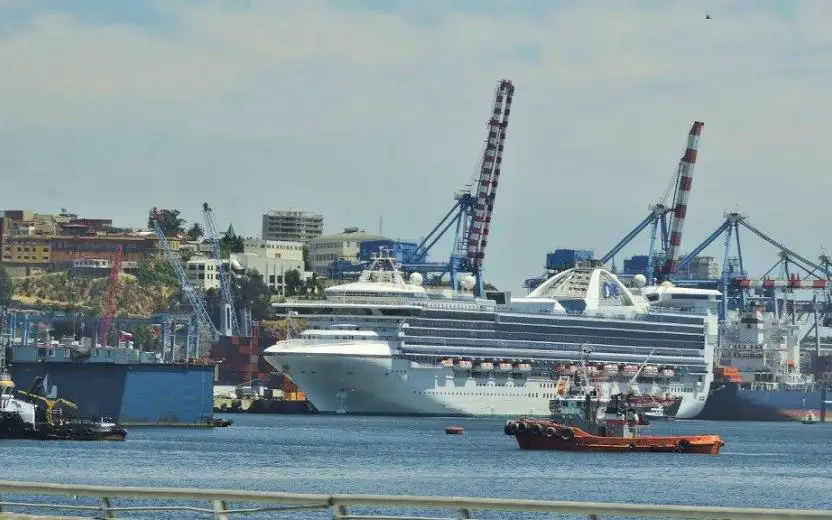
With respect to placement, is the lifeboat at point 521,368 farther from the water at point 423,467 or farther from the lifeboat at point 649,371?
the water at point 423,467

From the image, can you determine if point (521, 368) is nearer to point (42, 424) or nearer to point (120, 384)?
point (120, 384)

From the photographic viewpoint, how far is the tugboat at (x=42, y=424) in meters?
96.6

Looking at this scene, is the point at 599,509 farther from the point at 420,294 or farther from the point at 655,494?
the point at 420,294

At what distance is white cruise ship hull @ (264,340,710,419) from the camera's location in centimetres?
16125

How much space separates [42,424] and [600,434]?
28084mm

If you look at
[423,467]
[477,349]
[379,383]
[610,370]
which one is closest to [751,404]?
[610,370]

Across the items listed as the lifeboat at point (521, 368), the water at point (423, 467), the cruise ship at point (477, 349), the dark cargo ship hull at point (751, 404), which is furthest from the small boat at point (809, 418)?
the water at point (423, 467)

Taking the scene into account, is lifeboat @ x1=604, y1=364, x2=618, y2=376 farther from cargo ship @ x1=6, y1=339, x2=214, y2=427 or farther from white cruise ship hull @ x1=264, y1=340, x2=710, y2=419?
cargo ship @ x1=6, y1=339, x2=214, y2=427

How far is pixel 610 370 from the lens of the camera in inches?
7003

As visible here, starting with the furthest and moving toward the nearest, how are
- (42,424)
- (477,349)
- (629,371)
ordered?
1. (629,371)
2. (477,349)
3. (42,424)

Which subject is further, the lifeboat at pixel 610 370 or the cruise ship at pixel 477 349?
the lifeboat at pixel 610 370

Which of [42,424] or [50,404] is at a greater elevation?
[50,404]

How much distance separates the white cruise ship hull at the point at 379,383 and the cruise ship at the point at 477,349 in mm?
84

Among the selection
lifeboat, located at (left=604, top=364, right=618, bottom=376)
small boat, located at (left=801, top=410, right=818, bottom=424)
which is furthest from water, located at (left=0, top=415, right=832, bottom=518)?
small boat, located at (left=801, top=410, right=818, bottom=424)
